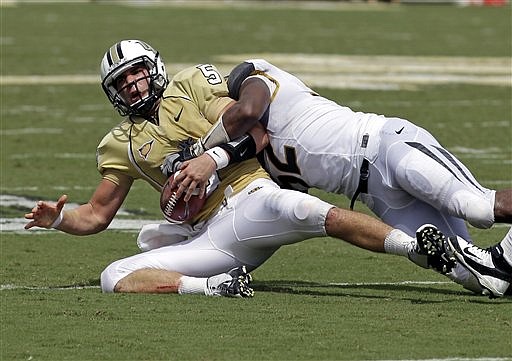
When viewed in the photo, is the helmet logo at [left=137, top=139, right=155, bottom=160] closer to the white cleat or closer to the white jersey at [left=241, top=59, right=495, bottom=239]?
the white jersey at [left=241, top=59, right=495, bottom=239]

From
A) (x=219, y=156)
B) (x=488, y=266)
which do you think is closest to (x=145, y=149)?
(x=219, y=156)

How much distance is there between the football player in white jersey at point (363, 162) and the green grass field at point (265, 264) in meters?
0.36

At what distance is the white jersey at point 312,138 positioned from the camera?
6754mm

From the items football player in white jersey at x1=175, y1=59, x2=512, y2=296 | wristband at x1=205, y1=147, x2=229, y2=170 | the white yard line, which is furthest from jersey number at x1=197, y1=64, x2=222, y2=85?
the white yard line

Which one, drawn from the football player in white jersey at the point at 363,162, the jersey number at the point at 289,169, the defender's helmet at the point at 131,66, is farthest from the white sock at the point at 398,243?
the defender's helmet at the point at 131,66

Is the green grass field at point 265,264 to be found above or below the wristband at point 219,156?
below

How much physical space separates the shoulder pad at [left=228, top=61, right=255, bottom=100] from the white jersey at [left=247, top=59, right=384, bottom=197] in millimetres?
46

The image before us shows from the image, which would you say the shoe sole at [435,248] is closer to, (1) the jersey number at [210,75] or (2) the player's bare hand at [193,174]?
(2) the player's bare hand at [193,174]

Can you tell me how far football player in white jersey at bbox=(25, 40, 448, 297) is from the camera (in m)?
6.58

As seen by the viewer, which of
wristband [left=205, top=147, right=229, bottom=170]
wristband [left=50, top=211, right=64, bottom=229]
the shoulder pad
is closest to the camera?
wristband [left=205, top=147, right=229, bottom=170]

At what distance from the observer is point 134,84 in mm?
7082

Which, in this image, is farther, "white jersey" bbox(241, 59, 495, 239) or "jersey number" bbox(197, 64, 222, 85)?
"jersey number" bbox(197, 64, 222, 85)

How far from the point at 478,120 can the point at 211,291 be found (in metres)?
7.65

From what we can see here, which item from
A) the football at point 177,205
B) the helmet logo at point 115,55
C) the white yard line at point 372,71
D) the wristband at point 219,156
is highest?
the helmet logo at point 115,55
